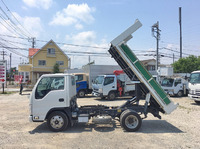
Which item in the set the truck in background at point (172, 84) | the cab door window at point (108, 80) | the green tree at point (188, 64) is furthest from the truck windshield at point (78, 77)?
the green tree at point (188, 64)

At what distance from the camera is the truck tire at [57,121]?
5.94 m

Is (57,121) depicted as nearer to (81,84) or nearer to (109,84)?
(109,84)

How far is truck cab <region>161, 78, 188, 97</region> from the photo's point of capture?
17.2 m

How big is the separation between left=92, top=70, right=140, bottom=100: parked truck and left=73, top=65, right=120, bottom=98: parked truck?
1142 mm

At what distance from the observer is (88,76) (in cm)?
1623

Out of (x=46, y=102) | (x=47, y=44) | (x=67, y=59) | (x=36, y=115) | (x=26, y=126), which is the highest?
(x=47, y=44)

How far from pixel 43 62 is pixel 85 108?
30.3 metres

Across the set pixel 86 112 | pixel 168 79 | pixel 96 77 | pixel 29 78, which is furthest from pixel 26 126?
pixel 29 78

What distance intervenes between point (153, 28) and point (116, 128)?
2438 centimetres

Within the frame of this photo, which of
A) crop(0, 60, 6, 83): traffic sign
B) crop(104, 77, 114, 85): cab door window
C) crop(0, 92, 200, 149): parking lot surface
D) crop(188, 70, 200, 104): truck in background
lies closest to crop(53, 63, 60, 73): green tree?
crop(0, 60, 6, 83): traffic sign

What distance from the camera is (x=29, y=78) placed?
111 ft

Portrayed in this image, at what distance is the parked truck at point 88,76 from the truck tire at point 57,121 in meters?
10.0

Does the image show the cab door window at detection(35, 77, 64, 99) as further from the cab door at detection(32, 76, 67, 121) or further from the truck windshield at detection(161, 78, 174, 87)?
the truck windshield at detection(161, 78, 174, 87)

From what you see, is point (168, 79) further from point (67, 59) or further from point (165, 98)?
point (67, 59)
